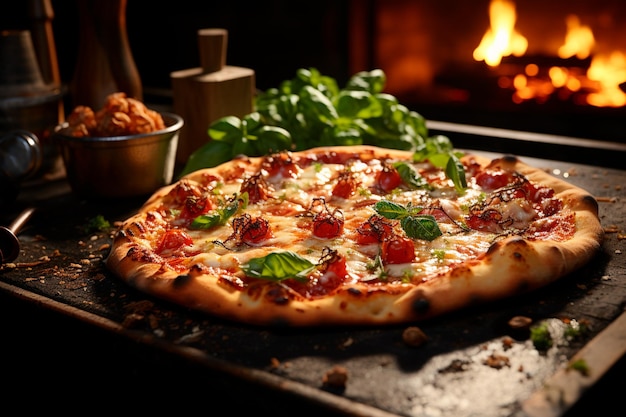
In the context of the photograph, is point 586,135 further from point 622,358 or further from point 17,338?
point 17,338

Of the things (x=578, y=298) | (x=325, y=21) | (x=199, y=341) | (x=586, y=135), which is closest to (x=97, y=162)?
(x=199, y=341)

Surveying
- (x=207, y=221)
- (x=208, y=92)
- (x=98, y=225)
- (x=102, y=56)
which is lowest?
(x=98, y=225)

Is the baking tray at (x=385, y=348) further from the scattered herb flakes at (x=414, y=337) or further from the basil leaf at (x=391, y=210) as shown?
the basil leaf at (x=391, y=210)

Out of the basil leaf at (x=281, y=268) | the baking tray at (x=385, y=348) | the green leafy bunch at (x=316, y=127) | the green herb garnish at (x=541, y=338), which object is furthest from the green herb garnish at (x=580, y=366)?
the green leafy bunch at (x=316, y=127)

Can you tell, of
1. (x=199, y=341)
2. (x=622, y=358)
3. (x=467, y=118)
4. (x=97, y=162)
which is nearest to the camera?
(x=622, y=358)

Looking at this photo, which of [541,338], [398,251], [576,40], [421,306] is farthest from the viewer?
[576,40]

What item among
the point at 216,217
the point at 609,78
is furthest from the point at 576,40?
the point at 216,217

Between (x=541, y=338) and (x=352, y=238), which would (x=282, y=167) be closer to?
(x=352, y=238)
